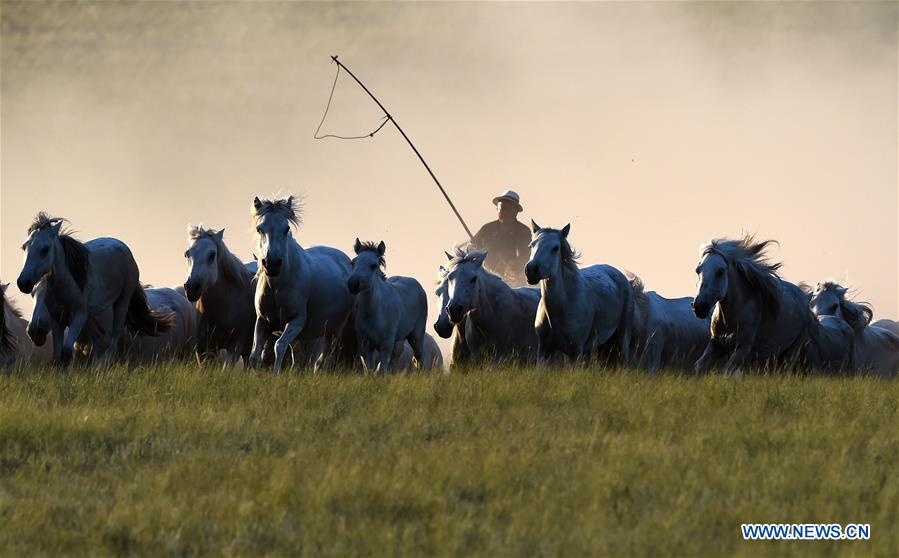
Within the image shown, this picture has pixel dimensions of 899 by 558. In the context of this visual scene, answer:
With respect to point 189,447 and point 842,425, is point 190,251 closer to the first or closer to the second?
point 189,447

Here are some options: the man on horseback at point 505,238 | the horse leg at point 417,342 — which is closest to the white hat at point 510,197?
the man on horseback at point 505,238

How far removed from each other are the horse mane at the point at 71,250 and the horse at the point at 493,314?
4168 mm

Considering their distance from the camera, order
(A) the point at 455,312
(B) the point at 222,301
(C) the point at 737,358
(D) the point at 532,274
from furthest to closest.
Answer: (B) the point at 222,301, (C) the point at 737,358, (A) the point at 455,312, (D) the point at 532,274

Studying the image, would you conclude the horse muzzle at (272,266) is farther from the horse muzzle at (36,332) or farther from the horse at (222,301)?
the horse muzzle at (36,332)

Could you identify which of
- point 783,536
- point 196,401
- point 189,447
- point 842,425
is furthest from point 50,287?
point 783,536

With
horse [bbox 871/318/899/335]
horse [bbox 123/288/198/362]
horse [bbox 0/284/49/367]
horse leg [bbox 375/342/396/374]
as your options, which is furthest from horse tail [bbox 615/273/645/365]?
horse [bbox 871/318/899/335]

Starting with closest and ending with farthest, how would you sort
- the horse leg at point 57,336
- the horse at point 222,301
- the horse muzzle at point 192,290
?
the horse leg at point 57,336, the horse muzzle at point 192,290, the horse at point 222,301

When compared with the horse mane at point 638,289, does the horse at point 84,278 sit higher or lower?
lower

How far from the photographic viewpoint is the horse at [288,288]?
616 inches

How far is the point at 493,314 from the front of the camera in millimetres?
16703

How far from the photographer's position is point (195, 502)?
8148mm

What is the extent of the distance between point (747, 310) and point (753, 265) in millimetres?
538

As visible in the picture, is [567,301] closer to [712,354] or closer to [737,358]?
[712,354]

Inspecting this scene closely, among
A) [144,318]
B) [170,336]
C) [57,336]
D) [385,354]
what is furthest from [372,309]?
[57,336]
